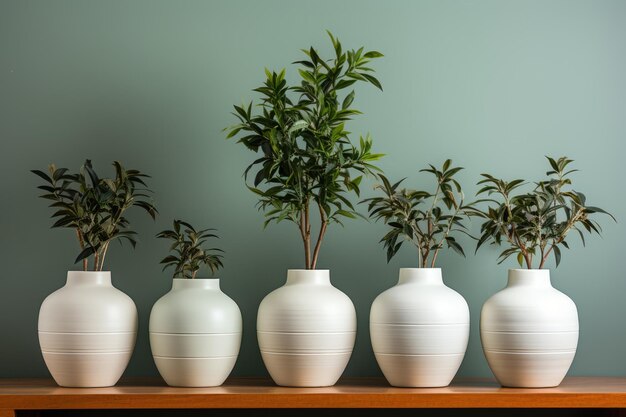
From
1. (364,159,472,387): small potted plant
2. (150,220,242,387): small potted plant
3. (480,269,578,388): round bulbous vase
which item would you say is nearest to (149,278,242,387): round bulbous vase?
(150,220,242,387): small potted plant

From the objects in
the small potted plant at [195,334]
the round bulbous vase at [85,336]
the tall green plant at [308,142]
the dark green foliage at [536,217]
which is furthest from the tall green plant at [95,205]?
the dark green foliage at [536,217]

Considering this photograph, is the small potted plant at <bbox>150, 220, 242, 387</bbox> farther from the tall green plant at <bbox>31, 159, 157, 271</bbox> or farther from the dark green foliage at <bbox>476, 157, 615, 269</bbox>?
the dark green foliage at <bbox>476, 157, 615, 269</bbox>

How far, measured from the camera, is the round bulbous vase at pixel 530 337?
5.39ft

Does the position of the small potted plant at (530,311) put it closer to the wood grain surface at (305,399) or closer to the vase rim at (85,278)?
the wood grain surface at (305,399)

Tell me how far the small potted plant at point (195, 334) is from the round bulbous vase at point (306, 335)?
0.09 meters

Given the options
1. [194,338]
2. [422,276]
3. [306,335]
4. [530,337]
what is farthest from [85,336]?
[530,337]

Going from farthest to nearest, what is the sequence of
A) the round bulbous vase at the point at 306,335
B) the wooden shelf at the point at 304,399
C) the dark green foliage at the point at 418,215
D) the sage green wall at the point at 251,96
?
the sage green wall at the point at 251,96 → the dark green foliage at the point at 418,215 → the round bulbous vase at the point at 306,335 → the wooden shelf at the point at 304,399

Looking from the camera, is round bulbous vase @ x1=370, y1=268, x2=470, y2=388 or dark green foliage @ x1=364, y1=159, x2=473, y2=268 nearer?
round bulbous vase @ x1=370, y1=268, x2=470, y2=388

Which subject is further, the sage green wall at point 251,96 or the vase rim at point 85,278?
the sage green wall at point 251,96

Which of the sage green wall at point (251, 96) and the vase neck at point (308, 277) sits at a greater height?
the sage green wall at point (251, 96)

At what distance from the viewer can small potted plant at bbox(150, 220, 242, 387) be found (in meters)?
1.66

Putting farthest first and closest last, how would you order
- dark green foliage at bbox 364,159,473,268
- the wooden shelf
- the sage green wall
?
the sage green wall < dark green foliage at bbox 364,159,473,268 < the wooden shelf

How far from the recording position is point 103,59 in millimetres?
1982
